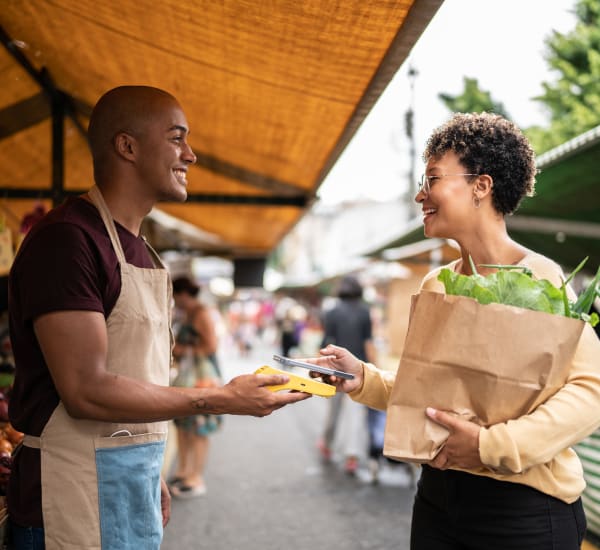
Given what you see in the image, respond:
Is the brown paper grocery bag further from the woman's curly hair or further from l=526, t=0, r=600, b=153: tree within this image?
l=526, t=0, r=600, b=153: tree

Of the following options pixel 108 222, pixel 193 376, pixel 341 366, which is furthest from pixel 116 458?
pixel 193 376

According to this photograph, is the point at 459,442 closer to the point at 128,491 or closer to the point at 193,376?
the point at 128,491

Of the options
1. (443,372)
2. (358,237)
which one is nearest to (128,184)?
(443,372)

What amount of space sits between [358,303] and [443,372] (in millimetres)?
6575

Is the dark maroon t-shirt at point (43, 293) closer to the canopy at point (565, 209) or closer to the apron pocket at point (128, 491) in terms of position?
the apron pocket at point (128, 491)

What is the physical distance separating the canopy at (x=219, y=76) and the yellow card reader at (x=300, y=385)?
3.91 ft

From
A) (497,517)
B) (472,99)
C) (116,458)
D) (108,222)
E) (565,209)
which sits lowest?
(497,517)

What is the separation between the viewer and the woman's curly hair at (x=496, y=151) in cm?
227

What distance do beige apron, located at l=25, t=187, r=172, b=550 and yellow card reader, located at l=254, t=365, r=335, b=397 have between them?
0.36 meters

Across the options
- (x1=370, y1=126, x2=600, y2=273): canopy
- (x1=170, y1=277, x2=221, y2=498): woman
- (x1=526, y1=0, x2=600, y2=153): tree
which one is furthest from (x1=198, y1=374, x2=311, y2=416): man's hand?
(x1=526, y1=0, x2=600, y2=153): tree

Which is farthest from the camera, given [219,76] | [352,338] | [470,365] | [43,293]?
[352,338]

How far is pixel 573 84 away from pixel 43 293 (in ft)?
29.7

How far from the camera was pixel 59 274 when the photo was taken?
180 centimetres

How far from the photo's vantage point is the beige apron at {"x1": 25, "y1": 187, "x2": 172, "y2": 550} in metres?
1.90
